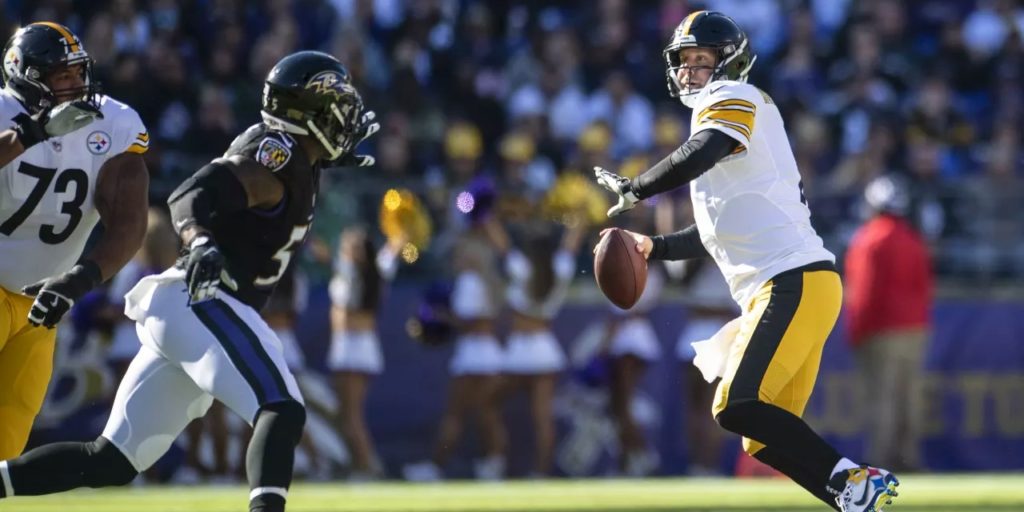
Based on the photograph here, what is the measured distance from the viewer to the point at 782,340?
5590 millimetres

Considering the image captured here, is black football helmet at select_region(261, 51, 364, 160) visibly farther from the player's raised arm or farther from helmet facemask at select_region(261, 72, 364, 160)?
the player's raised arm

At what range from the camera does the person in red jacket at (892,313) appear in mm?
11133

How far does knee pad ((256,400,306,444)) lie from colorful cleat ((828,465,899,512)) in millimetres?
1816

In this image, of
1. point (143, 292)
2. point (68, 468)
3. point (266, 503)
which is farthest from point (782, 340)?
point (68, 468)

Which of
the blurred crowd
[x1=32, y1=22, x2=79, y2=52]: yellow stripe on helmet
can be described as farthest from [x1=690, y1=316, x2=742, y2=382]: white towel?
the blurred crowd

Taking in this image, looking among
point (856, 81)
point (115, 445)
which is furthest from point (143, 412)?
point (856, 81)

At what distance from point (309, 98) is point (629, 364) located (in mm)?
6348

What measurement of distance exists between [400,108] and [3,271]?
724 cm

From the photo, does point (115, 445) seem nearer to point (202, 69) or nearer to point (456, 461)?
point (456, 461)

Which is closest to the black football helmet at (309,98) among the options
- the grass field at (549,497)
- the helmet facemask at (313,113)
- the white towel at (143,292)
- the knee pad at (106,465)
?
the helmet facemask at (313,113)

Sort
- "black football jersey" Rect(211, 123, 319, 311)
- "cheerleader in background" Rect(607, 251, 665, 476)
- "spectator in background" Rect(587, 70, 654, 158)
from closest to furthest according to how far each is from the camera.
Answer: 1. "black football jersey" Rect(211, 123, 319, 311)
2. "cheerleader in background" Rect(607, 251, 665, 476)
3. "spectator in background" Rect(587, 70, 654, 158)

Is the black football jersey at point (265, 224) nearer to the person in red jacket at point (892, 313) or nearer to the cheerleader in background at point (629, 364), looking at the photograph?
the cheerleader in background at point (629, 364)

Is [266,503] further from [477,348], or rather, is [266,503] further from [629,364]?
[629,364]

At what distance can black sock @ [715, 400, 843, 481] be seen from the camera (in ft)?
17.9
